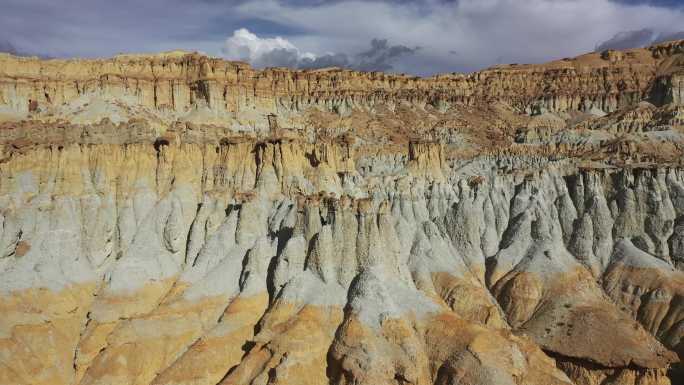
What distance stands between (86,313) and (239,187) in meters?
14.2

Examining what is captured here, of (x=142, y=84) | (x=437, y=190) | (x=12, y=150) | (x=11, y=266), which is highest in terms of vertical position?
(x=142, y=84)

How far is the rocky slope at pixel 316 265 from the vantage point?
1123 inches

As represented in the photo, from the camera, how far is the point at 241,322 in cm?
3145

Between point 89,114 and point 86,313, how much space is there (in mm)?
47280

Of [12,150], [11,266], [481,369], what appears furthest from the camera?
[12,150]

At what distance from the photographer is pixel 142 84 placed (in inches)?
3376

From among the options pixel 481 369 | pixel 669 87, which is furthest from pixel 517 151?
pixel 669 87

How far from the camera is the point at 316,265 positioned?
32875mm

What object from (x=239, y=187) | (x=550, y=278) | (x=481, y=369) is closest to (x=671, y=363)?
(x=550, y=278)

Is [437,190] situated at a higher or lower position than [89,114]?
lower

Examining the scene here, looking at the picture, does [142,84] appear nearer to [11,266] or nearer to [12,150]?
[12,150]

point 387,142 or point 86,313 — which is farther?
point 387,142

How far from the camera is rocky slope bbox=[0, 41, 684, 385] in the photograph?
2853 cm

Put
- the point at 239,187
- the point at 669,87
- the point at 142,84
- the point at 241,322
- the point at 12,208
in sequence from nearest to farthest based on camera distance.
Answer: the point at 241,322 → the point at 12,208 → the point at 239,187 → the point at 142,84 → the point at 669,87
